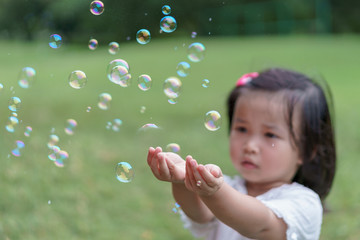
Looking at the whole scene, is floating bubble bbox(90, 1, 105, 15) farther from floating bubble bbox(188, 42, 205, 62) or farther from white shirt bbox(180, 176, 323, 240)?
white shirt bbox(180, 176, 323, 240)

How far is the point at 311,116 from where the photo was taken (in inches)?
74.4

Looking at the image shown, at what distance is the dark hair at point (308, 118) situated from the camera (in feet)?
6.10

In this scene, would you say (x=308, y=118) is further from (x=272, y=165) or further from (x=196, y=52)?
(x=196, y=52)

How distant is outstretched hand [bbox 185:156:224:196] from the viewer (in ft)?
4.38

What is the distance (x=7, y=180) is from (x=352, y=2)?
57.9ft

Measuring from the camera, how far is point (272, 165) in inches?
69.4

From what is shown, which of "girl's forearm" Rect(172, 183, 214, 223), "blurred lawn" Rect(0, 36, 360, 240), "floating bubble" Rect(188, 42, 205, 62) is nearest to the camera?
"girl's forearm" Rect(172, 183, 214, 223)

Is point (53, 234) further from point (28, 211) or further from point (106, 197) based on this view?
point (106, 197)

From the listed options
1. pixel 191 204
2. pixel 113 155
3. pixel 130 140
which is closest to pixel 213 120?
pixel 191 204

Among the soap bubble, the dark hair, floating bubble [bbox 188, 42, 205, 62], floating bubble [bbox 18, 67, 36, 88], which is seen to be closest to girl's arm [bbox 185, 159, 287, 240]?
the dark hair

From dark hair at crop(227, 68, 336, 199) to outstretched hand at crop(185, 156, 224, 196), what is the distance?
54cm

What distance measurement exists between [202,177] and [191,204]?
1.38 ft

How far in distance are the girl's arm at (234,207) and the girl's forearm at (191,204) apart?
8.1 inches

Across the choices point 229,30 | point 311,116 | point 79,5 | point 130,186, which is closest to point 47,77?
point 130,186
